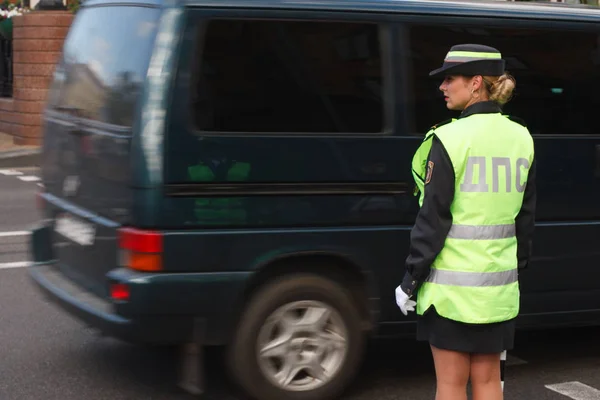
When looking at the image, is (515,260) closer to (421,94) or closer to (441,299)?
(441,299)

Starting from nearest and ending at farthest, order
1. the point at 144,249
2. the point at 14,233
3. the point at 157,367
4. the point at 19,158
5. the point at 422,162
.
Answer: the point at 422,162 → the point at 144,249 → the point at 157,367 → the point at 14,233 → the point at 19,158

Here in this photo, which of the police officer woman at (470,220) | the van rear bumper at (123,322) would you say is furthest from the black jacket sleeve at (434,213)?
the van rear bumper at (123,322)

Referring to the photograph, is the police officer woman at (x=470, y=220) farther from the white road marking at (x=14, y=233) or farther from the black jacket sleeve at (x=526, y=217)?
the white road marking at (x=14, y=233)

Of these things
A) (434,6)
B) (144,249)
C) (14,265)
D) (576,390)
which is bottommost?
(576,390)

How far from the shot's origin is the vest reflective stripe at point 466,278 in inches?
136

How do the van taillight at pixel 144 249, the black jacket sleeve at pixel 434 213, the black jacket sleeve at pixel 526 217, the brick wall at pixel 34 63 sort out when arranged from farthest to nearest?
the brick wall at pixel 34 63, the van taillight at pixel 144 249, the black jacket sleeve at pixel 526 217, the black jacket sleeve at pixel 434 213

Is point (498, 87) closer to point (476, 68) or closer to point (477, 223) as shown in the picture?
point (476, 68)

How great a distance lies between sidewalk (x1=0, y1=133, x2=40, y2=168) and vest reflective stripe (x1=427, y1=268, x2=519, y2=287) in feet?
43.2

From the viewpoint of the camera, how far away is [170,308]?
4.56 meters

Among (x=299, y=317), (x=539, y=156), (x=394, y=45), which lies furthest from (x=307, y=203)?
(x=539, y=156)

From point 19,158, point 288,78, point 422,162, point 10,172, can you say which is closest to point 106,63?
point 288,78

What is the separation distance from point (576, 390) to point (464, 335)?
2.11 metres

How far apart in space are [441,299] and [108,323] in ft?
5.91

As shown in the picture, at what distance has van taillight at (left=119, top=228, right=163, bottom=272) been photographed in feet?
14.8
